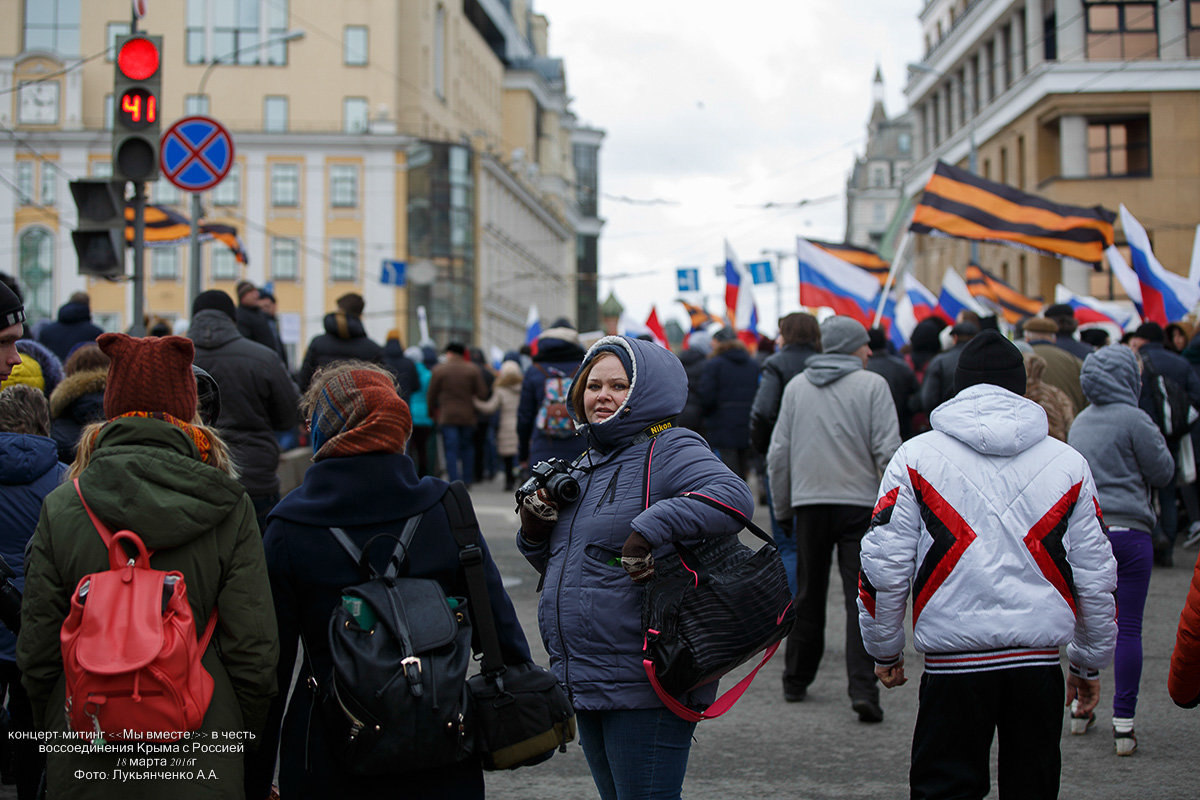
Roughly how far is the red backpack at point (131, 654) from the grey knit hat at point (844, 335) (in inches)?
188

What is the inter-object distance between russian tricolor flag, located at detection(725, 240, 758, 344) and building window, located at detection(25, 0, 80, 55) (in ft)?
168

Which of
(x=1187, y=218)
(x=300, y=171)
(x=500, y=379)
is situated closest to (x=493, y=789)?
(x=500, y=379)

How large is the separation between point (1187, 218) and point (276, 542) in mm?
44988

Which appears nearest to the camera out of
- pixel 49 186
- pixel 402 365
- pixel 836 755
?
pixel 836 755

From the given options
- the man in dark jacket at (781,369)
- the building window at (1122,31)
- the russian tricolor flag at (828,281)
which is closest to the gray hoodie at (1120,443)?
the man in dark jacket at (781,369)

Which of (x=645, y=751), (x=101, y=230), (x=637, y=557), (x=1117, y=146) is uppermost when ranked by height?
(x=1117, y=146)

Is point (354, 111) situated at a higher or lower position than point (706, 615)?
higher

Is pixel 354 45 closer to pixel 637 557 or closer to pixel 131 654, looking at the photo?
pixel 637 557

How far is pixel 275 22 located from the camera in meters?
63.8

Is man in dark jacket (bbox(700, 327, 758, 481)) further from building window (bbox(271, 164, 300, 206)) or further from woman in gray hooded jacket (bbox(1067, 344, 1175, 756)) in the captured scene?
building window (bbox(271, 164, 300, 206))

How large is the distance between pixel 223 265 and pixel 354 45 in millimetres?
12440

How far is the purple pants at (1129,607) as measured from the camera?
6.20m

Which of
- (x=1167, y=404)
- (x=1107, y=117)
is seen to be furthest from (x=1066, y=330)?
(x=1107, y=117)

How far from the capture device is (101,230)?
383 inches
